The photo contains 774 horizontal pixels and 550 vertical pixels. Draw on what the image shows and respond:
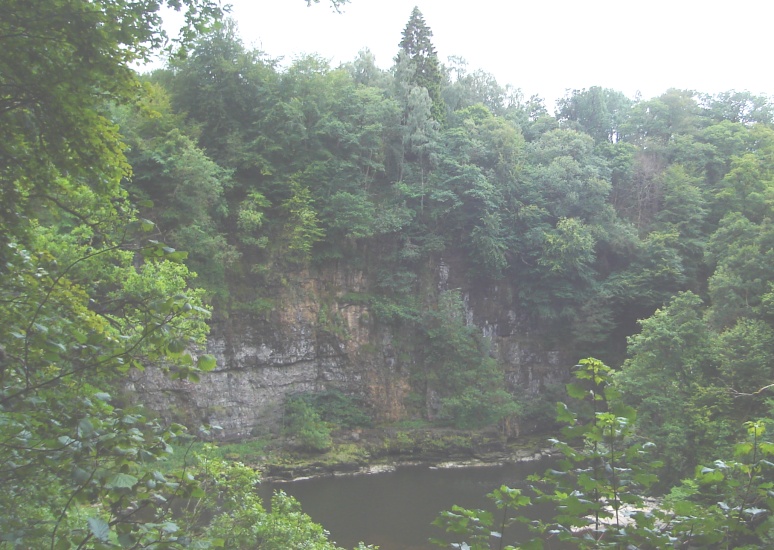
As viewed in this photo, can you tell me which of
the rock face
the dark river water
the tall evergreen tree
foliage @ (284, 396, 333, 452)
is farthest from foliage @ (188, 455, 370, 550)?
the tall evergreen tree

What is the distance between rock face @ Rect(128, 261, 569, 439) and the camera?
22797 mm

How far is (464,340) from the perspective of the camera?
2667 cm

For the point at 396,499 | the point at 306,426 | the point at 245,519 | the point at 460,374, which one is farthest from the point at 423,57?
the point at 245,519

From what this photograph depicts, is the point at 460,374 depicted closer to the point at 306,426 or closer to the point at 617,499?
the point at 306,426

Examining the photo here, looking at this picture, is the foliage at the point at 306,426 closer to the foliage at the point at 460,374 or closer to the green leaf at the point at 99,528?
the foliage at the point at 460,374

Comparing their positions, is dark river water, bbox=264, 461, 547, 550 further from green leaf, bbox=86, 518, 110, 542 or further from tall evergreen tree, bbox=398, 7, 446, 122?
tall evergreen tree, bbox=398, 7, 446, 122

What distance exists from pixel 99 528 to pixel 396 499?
18.1 meters

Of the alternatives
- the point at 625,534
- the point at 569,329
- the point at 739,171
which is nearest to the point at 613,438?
the point at 625,534

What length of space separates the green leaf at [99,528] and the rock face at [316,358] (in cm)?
2048

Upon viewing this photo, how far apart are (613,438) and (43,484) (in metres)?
2.64

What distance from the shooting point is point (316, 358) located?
2588 centimetres

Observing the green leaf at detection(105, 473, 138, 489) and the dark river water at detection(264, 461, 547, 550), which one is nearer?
the green leaf at detection(105, 473, 138, 489)

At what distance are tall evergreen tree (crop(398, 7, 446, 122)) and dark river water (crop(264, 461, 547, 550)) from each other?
17.3 meters

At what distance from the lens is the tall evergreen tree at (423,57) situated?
30.7 m
